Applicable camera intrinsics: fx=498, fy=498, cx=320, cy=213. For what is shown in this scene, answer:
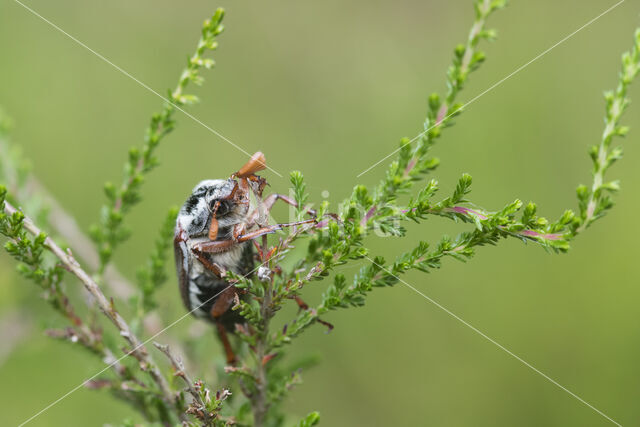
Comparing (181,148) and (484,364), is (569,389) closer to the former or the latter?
(484,364)

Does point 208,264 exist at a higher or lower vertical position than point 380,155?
lower

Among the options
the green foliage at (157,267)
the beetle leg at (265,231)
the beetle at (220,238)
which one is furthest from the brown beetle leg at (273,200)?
the green foliage at (157,267)

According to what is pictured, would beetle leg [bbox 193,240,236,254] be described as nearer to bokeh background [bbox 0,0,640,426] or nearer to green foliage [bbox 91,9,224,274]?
bokeh background [bbox 0,0,640,426]

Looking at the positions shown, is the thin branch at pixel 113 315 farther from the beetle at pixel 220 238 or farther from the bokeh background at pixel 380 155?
the bokeh background at pixel 380 155

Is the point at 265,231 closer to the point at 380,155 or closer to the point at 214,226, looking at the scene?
the point at 214,226

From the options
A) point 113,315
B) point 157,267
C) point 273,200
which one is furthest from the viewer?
point 157,267

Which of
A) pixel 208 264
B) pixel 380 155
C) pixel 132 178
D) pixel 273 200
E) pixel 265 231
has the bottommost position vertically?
pixel 265 231

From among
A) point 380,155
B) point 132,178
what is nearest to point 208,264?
point 132,178
